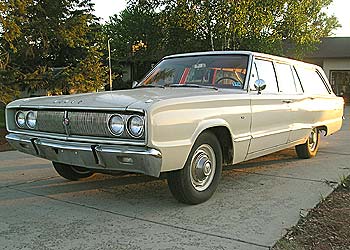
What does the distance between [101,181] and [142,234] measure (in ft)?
6.80

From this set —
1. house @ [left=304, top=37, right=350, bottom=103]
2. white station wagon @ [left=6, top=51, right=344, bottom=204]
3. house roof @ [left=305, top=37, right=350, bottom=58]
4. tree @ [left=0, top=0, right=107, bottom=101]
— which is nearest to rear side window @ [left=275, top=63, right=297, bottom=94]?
white station wagon @ [left=6, top=51, right=344, bottom=204]

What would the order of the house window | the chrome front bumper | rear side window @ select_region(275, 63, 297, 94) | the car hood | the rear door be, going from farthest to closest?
the house window, rear side window @ select_region(275, 63, 297, 94), the rear door, the car hood, the chrome front bumper

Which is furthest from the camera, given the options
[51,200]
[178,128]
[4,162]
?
[4,162]

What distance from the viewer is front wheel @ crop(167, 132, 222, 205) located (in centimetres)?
418

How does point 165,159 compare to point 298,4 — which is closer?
point 165,159

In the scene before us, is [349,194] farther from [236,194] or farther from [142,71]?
[142,71]

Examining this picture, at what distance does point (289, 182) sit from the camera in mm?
5500

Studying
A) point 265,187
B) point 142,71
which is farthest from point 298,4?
point 265,187

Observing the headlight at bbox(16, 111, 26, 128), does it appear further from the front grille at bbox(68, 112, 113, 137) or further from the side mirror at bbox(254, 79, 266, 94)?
the side mirror at bbox(254, 79, 266, 94)

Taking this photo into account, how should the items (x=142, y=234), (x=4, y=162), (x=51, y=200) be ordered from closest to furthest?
1. (x=142, y=234)
2. (x=51, y=200)
3. (x=4, y=162)

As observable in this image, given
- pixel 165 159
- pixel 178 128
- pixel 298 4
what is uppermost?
pixel 298 4

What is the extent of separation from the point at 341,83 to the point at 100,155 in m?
29.6

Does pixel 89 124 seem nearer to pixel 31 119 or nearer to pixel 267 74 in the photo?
pixel 31 119

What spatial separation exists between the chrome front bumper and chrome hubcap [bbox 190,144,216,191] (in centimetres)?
69
